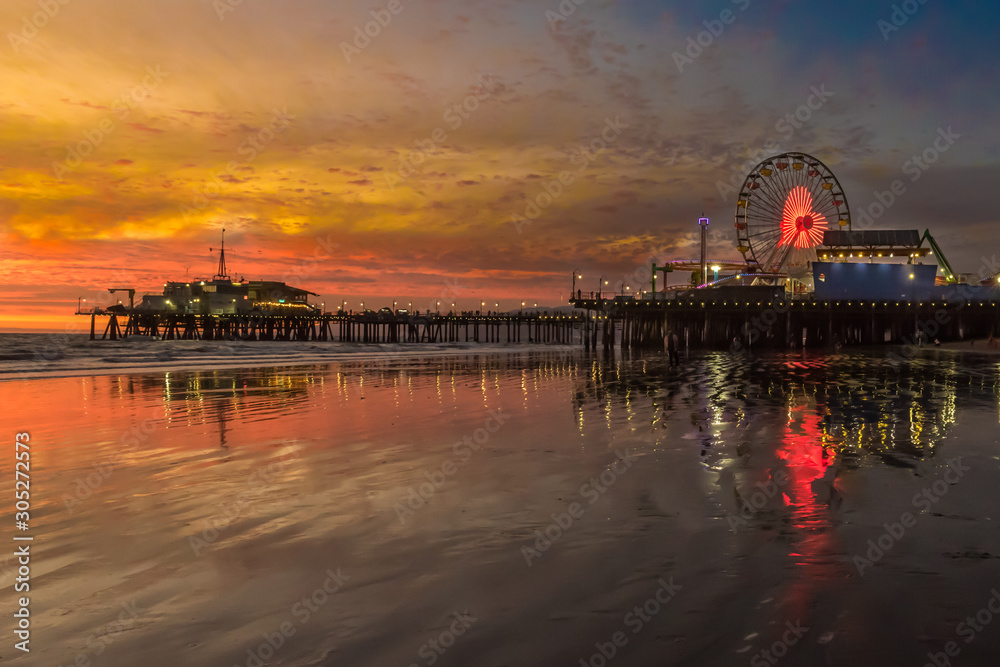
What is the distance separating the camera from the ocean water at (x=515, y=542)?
3910 millimetres

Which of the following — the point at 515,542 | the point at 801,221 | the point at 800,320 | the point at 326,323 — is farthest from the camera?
the point at 326,323

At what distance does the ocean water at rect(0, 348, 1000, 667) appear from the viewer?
154 inches

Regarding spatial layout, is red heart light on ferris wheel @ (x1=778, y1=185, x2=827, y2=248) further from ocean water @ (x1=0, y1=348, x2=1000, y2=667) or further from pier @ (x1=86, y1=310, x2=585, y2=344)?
ocean water @ (x1=0, y1=348, x2=1000, y2=667)

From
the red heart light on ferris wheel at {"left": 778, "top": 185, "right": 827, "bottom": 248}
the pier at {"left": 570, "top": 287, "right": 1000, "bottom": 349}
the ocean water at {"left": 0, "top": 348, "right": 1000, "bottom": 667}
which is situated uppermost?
the red heart light on ferris wheel at {"left": 778, "top": 185, "right": 827, "bottom": 248}

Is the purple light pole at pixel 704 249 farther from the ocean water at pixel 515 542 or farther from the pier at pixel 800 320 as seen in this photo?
the ocean water at pixel 515 542

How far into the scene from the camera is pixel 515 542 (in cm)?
573

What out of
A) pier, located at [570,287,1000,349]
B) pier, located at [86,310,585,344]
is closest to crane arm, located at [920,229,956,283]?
pier, located at [570,287,1000,349]

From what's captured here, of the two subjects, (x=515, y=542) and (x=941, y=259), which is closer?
(x=515, y=542)

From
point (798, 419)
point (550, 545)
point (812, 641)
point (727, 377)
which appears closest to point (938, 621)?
point (812, 641)

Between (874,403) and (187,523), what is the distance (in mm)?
16423

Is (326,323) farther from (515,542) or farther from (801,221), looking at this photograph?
(515,542)

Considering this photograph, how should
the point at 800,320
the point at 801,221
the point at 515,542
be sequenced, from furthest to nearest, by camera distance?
the point at 801,221, the point at 800,320, the point at 515,542

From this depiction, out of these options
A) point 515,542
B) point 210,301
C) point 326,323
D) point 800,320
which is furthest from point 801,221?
point 210,301

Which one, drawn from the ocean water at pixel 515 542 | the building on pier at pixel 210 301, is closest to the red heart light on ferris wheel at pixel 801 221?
the ocean water at pixel 515 542
